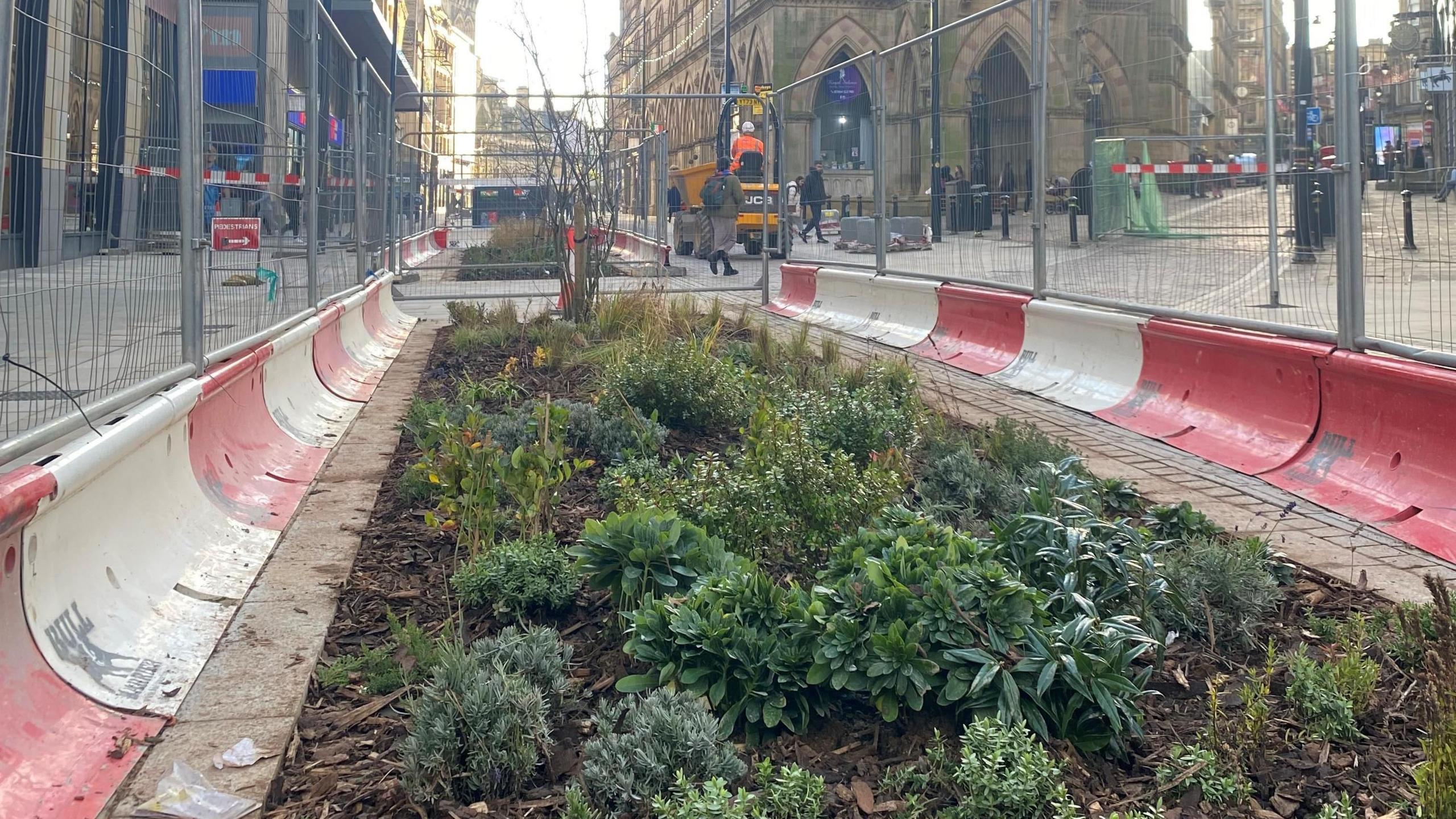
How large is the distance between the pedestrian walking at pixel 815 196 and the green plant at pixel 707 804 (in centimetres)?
1210

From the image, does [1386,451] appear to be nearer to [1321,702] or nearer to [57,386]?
[1321,702]

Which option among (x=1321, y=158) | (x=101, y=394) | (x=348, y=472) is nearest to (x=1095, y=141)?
(x=1321, y=158)

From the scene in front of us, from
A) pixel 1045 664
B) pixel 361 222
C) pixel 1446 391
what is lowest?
pixel 1045 664

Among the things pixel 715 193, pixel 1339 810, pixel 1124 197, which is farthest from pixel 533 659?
pixel 715 193

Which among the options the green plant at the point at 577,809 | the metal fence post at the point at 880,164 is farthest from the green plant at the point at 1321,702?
the metal fence post at the point at 880,164

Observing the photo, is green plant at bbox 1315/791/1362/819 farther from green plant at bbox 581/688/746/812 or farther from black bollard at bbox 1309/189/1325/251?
black bollard at bbox 1309/189/1325/251

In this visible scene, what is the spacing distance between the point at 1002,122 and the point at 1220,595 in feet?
21.5

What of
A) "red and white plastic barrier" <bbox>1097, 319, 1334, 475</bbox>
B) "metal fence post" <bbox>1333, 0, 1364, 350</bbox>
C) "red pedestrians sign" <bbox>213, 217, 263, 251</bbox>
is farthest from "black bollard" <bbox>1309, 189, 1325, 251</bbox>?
"red pedestrians sign" <bbox>213, 217, 263, 251</bbox>

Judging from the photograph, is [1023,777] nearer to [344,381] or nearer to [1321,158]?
[1321,158]

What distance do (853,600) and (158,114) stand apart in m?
3.10

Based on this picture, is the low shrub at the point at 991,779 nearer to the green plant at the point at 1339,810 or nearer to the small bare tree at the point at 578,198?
the green plant at the point at 1339,810

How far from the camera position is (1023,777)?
2.49 meters

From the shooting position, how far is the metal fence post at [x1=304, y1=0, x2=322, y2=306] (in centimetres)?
795

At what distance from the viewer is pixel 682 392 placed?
6.39 meters
